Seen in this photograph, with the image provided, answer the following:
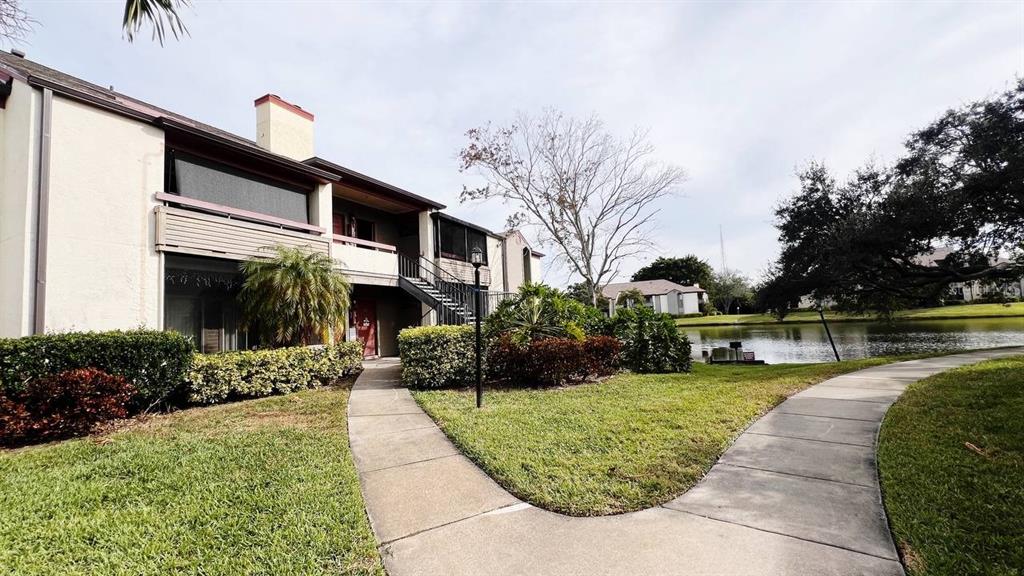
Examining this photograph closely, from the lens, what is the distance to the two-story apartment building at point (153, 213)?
21.1ft

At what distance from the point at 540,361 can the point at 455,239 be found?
930 cm

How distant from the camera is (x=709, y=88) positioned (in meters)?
10.4

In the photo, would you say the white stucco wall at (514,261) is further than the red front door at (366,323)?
Yes

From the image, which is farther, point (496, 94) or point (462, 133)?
point (462, 133)

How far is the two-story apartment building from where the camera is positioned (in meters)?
6.42

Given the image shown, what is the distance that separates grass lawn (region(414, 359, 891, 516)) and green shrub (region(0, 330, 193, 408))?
3.88m

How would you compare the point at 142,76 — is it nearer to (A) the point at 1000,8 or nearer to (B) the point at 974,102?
(A) the point at 1000,8

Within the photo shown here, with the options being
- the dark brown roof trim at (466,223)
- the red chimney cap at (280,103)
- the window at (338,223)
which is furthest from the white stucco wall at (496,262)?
the red chimney cap at (280,103)

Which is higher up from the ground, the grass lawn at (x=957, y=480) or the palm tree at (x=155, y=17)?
the palm tree at (x=155, y=17)

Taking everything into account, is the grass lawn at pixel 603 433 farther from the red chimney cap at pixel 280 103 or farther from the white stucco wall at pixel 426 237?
the red chimney cap at pixel 280 103

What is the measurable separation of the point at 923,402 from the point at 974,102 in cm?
1317

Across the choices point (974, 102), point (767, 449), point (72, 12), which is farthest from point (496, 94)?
point (974, 102)

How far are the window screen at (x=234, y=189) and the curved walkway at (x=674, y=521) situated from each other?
7.73m

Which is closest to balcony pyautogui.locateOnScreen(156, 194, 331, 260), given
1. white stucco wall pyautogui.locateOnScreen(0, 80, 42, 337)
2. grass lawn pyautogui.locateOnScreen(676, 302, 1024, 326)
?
white stucco wall pyautogui.locateOnScreen(0, 80, 42, 337)
